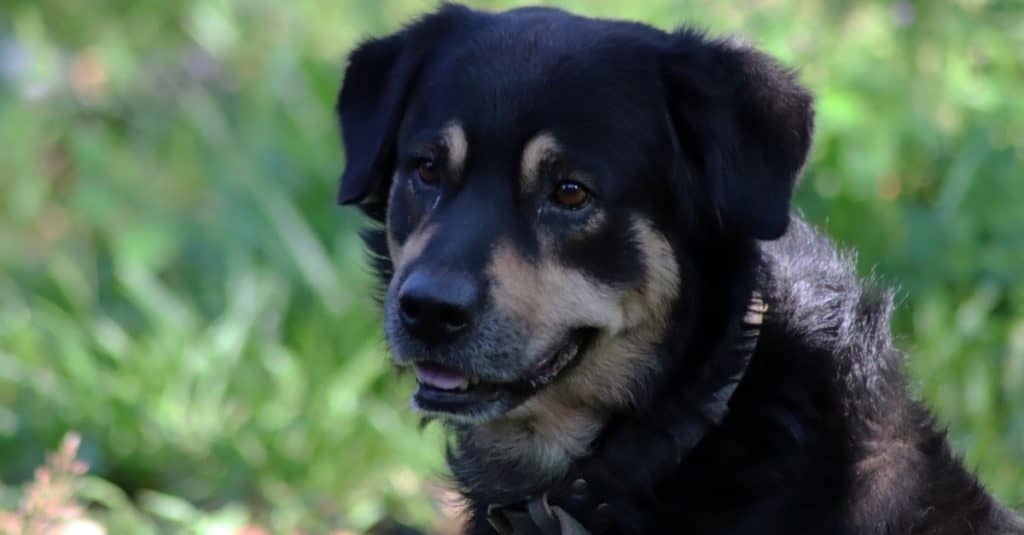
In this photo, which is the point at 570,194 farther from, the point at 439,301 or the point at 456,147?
the point at 439,301

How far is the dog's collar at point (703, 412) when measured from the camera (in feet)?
11.6

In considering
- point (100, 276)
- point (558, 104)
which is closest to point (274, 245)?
point (100, 276)

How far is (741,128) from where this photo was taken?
358cm

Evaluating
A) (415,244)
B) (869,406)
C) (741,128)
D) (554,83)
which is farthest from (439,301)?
(869,406)

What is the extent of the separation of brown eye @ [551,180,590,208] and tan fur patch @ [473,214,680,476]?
128 mm

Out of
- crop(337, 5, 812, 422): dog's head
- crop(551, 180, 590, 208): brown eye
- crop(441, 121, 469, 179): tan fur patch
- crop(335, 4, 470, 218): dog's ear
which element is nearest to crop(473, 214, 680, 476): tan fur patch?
crop(337, 5, 812, 422): dog's head

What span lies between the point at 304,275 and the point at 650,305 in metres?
3.26

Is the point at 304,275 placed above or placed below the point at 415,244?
above

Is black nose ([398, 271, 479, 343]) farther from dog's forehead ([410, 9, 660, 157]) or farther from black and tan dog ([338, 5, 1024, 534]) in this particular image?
dog's forehead ([410, 9, 660, 157])

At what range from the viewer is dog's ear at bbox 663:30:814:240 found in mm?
3504

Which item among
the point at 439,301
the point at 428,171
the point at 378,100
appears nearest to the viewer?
the point at 439,301

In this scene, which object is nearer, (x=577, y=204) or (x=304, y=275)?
(x=577, y=204)

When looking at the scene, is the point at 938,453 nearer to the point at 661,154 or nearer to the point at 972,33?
the point at 661,154

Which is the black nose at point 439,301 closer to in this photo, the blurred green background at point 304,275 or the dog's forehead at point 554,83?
the dog's forehead at point 554,83
